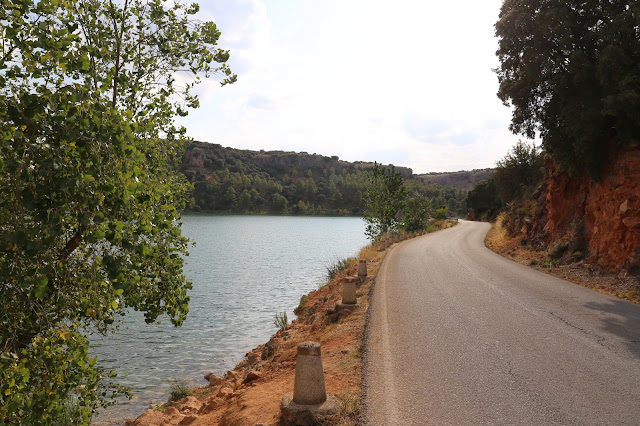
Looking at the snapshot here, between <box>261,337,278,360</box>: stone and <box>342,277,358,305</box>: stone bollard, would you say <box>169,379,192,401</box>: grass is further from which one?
<box>342,277,358,305</box>: stone bollard

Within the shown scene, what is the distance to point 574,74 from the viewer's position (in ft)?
60.6

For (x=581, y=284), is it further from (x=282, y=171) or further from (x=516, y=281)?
(x=282, y=171)

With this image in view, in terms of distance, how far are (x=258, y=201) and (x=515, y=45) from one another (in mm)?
134556

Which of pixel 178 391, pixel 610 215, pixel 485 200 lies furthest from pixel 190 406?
pixel 485 200

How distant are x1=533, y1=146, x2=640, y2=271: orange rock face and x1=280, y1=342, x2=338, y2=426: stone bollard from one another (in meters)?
14.5

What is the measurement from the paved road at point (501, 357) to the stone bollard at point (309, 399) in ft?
1.74

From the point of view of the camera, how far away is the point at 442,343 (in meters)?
8.08

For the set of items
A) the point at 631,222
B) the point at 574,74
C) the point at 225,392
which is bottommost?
the point at 225,392

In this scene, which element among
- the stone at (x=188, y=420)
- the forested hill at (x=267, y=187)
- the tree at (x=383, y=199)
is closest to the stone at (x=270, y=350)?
the stone at (x=188, y=420)

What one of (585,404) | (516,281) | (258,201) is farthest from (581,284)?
(258,201)

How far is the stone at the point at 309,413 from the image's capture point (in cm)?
512

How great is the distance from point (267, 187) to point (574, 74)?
146m

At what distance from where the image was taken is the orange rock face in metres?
16.3

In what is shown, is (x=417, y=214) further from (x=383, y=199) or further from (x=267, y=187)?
(x=267, y=187)
